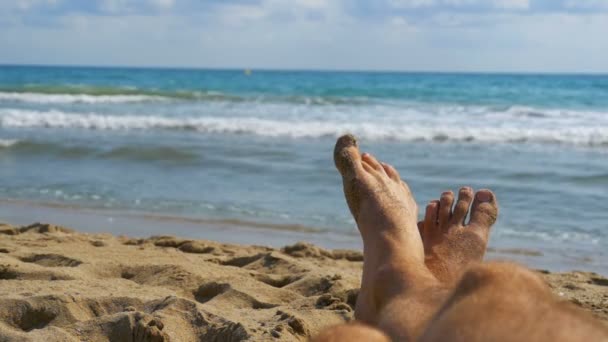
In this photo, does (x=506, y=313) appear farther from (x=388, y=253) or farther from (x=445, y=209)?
(x=445, y=209)

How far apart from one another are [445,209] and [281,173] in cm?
349

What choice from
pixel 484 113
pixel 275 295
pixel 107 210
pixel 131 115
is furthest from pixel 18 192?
pixel 484 113

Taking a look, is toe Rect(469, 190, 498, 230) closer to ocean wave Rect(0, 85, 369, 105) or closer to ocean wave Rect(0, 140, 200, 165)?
ocean wave Rect(0, 140, 200, 165)

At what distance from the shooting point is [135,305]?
8.25 ft

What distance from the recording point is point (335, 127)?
11016 mm

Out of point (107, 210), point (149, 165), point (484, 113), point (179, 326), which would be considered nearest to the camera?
point (179, 326)

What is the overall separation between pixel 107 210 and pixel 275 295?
8.31ft

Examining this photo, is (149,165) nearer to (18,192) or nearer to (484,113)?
Answer: (18,192)

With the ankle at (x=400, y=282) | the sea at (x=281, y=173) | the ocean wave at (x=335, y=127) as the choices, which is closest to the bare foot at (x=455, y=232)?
the ankle at (x=400, y=282)

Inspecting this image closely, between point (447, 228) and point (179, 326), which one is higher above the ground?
point (447, 228)

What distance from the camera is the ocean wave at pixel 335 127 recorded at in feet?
32.4

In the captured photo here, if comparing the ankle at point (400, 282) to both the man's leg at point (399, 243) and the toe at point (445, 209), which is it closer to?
the man's leg at point (399, 243)

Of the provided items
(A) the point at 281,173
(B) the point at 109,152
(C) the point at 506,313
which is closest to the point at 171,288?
(C) the point at 506,313

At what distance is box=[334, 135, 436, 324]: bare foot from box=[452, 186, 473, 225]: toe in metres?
0.19
